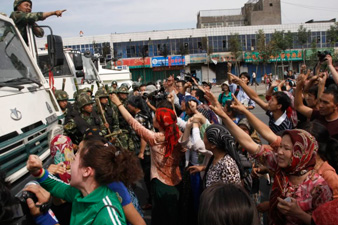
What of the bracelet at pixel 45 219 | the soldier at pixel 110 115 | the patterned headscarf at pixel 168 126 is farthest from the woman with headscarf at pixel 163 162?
the soldier at pixel 110 115

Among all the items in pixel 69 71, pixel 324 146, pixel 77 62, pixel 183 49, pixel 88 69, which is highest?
pixel 183 49

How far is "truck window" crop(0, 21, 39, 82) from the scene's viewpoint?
3805mm

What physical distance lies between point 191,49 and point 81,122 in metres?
47.9

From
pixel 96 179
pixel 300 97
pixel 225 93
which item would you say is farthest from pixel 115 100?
pixel 225 93

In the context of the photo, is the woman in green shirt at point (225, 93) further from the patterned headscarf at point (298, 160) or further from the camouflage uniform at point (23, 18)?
the patterned headscarf at point (298, 160)

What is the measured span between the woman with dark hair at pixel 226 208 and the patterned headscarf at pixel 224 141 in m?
1.37

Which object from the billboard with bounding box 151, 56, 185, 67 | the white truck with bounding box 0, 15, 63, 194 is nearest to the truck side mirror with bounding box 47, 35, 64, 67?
the white truck with bounding box 0, 15, 63, 194

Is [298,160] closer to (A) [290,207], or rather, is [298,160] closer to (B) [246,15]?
(A) [290,207]

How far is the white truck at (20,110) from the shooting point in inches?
112

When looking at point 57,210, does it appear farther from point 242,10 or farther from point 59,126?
point 242,10

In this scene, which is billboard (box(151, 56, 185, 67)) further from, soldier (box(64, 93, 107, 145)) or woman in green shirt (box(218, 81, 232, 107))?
soldier (box(64, 93, 107, 145))

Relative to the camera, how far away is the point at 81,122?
429 cm

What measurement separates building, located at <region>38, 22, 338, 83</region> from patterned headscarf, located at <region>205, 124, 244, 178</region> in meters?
45.6

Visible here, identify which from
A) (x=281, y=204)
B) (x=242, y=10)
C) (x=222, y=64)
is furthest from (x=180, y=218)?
(x=242, y=10)
